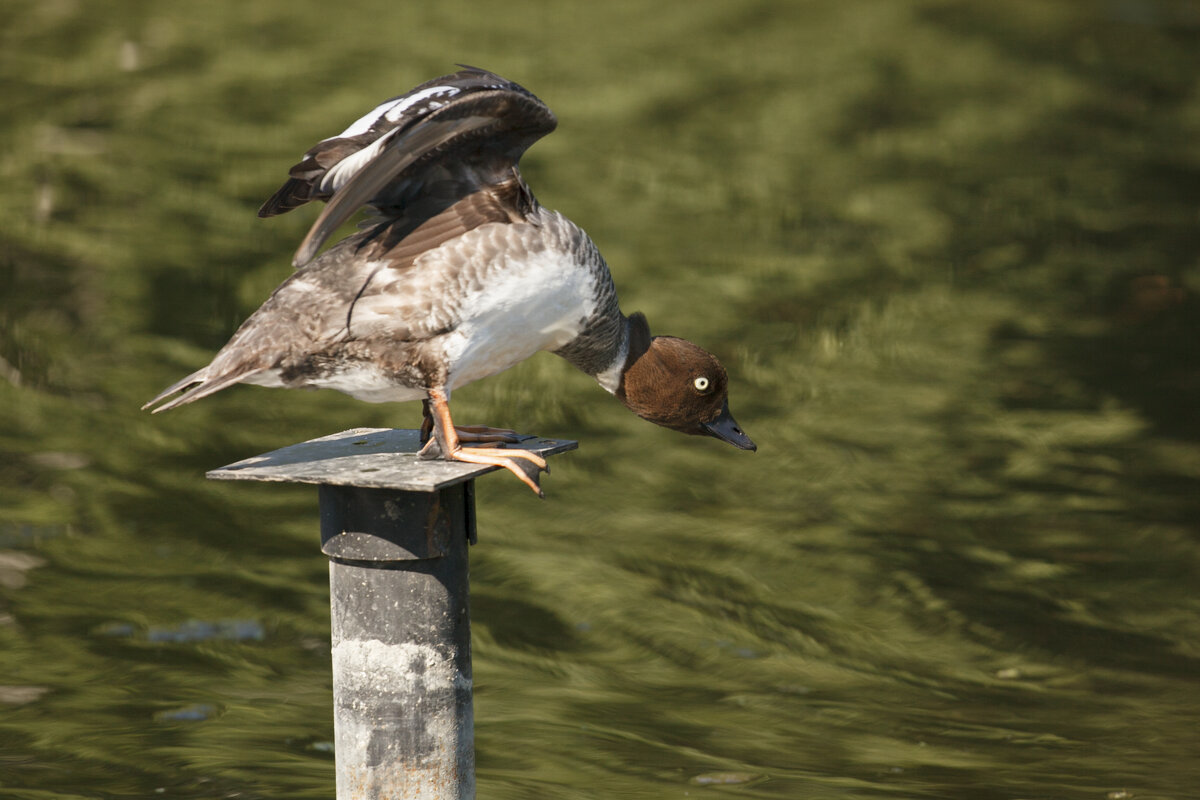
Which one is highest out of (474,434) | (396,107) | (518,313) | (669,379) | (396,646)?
(396,107)

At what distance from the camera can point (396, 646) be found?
392 centimetres

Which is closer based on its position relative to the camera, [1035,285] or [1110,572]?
[1110,572]

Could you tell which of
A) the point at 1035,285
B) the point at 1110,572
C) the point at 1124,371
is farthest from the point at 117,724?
the point at 1035,285

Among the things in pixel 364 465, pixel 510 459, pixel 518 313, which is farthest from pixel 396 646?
pixel 518 313

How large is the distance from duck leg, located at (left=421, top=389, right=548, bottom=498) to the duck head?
0.71m

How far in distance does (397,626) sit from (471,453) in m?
0.50

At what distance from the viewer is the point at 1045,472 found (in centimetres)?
877

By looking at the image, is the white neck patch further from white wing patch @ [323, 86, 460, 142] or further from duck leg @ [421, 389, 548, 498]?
white wing patch @ [323, 86, 460, 142]

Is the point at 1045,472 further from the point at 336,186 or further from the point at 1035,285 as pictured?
the point at 336,186

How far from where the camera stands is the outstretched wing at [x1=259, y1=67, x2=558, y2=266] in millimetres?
3883

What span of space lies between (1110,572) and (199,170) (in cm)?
798

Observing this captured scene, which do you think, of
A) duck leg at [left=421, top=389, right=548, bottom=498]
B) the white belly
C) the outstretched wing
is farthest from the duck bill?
the outstretched wing

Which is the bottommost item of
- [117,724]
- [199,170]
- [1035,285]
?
[117,724]

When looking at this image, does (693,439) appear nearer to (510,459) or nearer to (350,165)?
(510,459)
